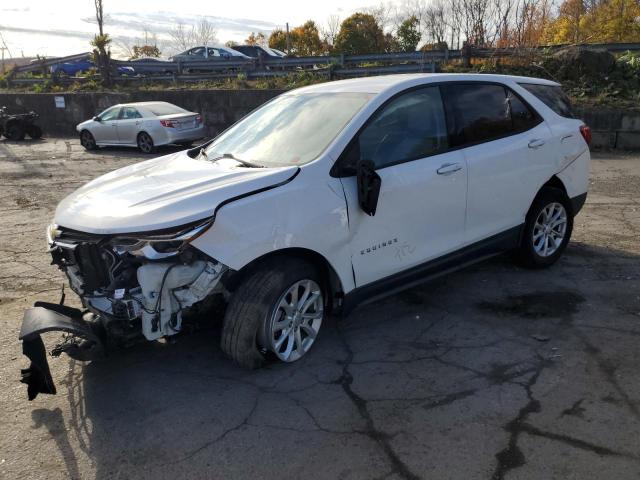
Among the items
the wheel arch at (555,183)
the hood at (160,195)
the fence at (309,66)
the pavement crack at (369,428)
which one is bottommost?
the pavement crack at (369,428)

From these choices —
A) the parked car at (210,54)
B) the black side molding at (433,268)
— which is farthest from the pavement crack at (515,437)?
the parked car at (210,54)

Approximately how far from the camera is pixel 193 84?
21.6m

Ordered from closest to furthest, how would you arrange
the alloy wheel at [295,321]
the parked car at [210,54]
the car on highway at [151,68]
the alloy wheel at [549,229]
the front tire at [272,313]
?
1. the front tire at [272,313]
2. the alloy wheel at [295,321]
3. the alloy wheel at [549,229]
4. the car on highway at [151,68]
5. the parked car at [210,54]

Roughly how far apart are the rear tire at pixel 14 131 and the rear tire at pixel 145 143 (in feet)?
23.3

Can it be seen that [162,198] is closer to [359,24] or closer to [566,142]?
[566,142]

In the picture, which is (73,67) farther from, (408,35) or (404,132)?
(404,132)

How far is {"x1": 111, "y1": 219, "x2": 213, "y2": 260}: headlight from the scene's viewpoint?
3203 millimetres

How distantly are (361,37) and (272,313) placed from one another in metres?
29.7

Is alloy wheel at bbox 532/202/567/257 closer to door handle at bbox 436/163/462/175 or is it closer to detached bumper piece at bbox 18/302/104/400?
door handle at bbox 436/163/462/175

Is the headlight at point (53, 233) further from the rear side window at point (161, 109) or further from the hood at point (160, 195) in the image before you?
the rear side window at point (161, 109)

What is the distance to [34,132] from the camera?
20.7 metres

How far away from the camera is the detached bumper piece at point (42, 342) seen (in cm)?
323

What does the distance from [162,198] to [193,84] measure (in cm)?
1933

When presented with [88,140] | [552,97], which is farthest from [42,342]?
[88,140]
